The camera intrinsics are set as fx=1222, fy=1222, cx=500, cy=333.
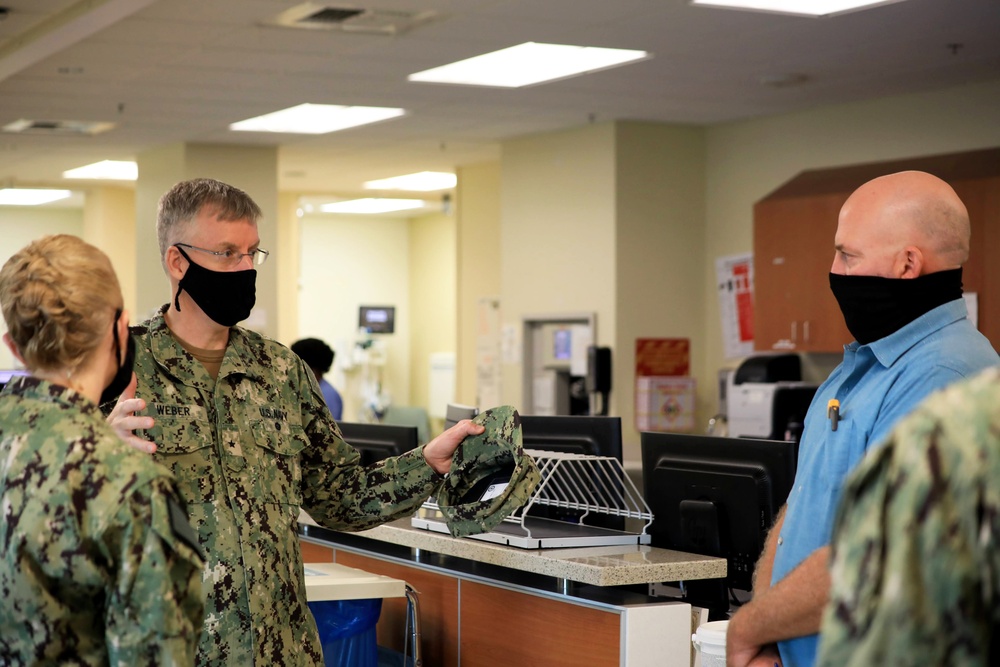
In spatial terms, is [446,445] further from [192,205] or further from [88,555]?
[88,555]

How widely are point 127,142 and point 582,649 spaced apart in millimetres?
7927

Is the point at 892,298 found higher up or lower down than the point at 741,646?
higher up

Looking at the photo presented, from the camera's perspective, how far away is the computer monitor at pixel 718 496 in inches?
115

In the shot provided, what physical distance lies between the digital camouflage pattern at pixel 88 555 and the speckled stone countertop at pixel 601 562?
1372mm

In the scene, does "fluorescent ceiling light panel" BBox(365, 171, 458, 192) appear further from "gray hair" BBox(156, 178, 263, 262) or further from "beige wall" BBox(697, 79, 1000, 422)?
"gray hair" BBox(156, 178, 263, 262)

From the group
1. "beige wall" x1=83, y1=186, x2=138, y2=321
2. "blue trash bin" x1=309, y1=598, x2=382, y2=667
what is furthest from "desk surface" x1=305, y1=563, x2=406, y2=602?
"beige wall" x1=83, y1=186, x2=138, y2=321

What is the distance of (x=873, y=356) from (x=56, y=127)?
27.2 ft

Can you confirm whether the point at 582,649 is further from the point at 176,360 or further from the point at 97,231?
the point at 97,231

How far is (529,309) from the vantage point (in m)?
9.53

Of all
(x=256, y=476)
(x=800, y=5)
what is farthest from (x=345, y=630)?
(x=800, y=5)

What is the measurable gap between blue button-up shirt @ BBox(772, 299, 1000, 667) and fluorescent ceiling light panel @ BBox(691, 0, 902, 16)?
3807 millimetres

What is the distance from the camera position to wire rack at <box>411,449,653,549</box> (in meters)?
3.10

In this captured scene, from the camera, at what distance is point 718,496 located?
9.96ft

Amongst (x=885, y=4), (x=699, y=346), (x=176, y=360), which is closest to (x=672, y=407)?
(x=699, y=346)
